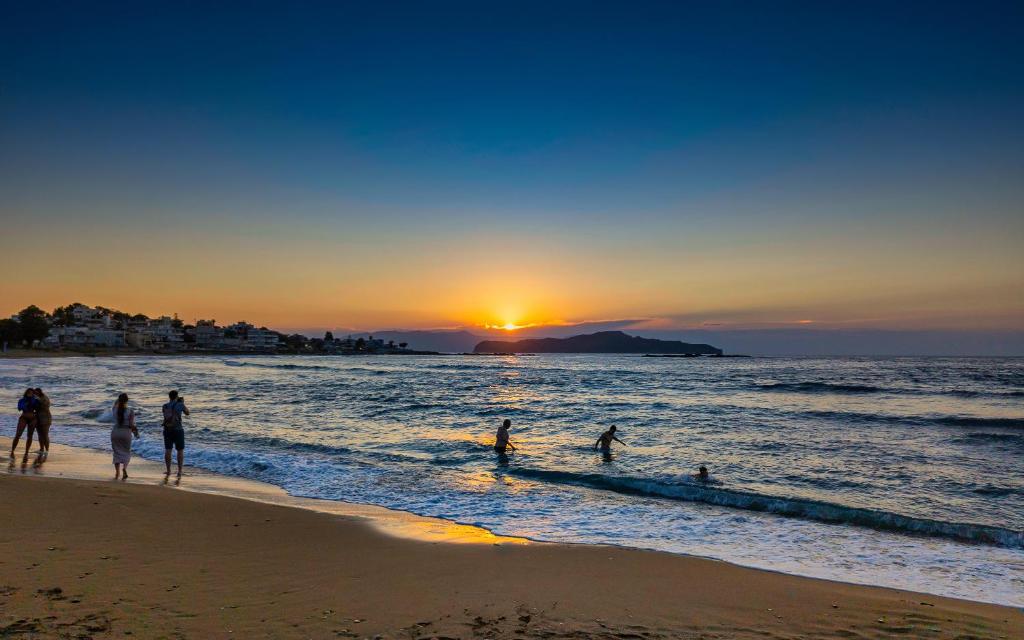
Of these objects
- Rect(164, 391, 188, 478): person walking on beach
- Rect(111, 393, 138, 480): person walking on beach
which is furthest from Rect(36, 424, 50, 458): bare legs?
Rect(164, 391, 188, 478): person walking on beach

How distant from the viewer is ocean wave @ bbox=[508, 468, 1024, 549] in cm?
1124

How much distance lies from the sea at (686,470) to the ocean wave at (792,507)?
0.16 ft

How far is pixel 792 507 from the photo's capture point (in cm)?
1300

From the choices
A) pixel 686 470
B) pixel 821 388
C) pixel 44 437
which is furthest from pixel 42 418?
pixel 821 388

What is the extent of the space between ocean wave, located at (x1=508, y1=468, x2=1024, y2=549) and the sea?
48 millimetres

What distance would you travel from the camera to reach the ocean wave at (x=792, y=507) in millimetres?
11242

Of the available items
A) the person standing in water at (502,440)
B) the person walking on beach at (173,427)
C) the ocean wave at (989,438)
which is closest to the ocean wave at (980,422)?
the ocean wave at (989,438)

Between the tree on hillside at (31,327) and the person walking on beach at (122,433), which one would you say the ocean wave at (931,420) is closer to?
the person walking on beach at (122,433)

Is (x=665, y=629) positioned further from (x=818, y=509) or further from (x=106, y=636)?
(x=818, y=509)

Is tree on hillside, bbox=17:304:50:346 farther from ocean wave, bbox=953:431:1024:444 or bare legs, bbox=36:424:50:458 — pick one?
ocean wave, bbox=953:431:1024:444

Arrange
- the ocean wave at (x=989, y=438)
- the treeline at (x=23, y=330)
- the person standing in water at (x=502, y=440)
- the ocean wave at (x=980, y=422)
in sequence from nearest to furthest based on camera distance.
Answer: the person standing in water at (x=502, y=440) < the ocean wave at (x=989, y=438) < the ocean wave at (x=980, y=422) < the treeline at (x=23, y=330)

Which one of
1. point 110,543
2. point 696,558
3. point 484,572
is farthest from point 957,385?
point 110,543

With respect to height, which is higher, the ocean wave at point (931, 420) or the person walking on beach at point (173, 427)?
the person walking on beach at point (173, 427)


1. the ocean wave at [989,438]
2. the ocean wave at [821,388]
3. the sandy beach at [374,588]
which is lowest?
the ocean wave at [821,388]
